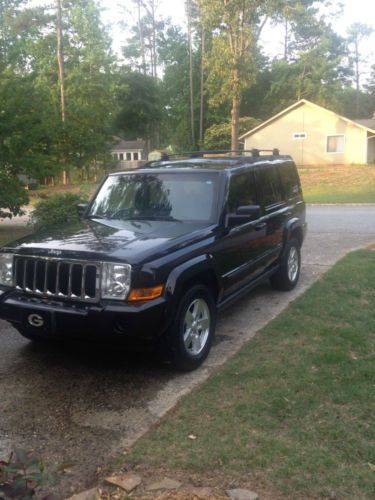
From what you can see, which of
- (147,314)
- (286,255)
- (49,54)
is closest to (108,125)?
(49,54)

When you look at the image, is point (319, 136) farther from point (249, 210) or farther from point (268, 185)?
point (249, 210)

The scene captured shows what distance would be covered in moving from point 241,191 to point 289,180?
200cm

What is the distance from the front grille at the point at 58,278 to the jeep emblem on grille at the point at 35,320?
0.19 m

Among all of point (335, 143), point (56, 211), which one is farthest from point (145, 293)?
point (335, 143)

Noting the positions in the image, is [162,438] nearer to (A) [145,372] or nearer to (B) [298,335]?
(A) [145,372]

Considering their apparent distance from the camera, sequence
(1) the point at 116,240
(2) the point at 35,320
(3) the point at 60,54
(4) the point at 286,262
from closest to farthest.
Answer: (2) the point at 35,320, (1) the point at 116,240, (4) the point at 286,262, (3) the point at 60,54

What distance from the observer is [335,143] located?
37.1 meters

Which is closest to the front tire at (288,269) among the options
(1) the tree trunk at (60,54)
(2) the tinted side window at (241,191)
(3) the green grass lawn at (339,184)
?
(2) the tinted side window at (241,191)

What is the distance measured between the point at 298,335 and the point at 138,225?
6.52 feet

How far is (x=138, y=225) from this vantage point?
198 inches

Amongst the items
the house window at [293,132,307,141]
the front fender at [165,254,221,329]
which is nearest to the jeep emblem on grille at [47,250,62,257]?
the front fender at [165,254,221,329]

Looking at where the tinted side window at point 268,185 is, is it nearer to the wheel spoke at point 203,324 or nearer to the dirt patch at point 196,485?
the wheel spoke at point 203,324

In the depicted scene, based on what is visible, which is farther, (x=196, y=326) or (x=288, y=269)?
(x=288, y=269)

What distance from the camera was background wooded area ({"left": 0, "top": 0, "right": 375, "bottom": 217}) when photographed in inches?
485
